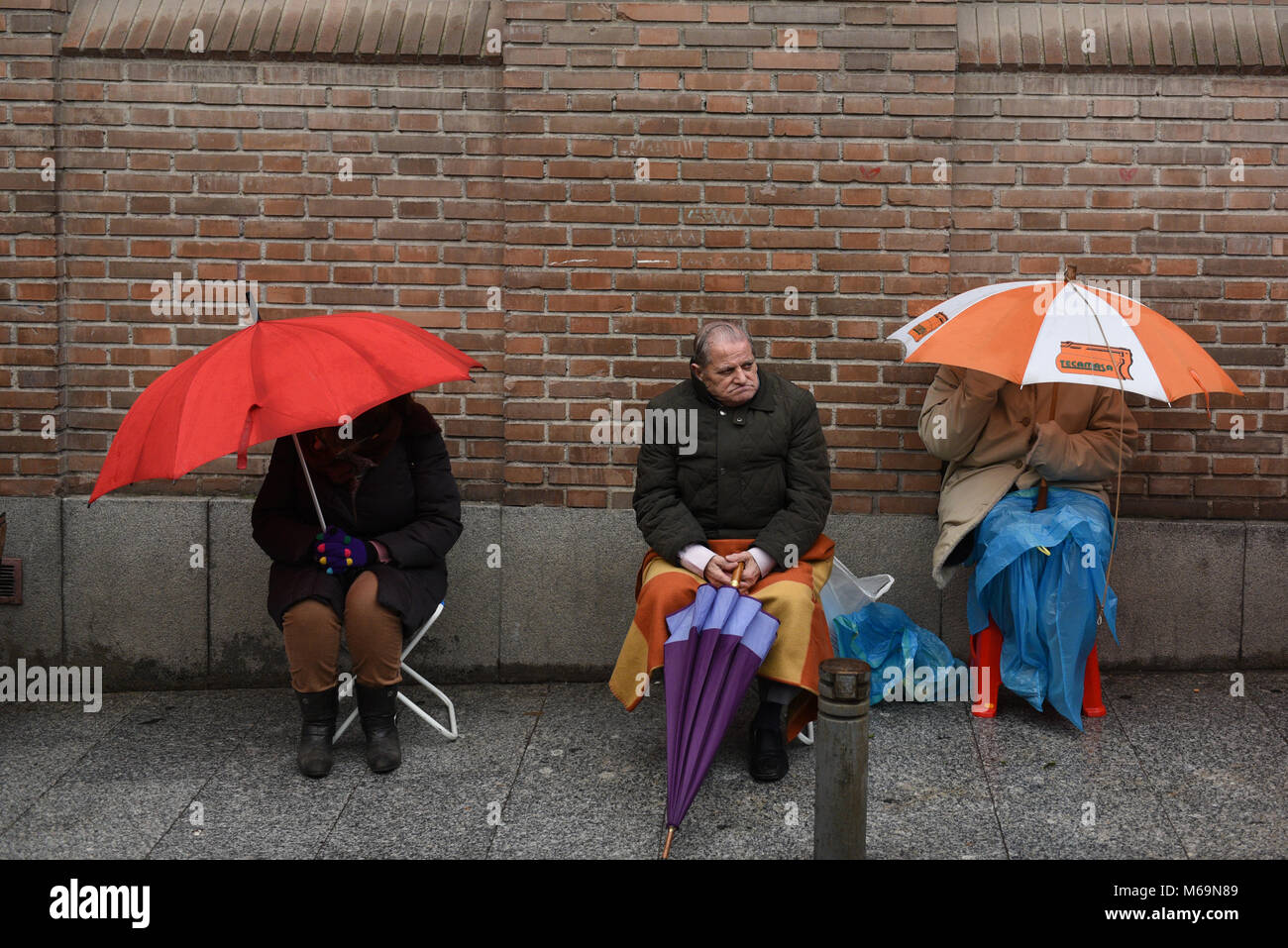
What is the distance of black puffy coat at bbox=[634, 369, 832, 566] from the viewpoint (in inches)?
179

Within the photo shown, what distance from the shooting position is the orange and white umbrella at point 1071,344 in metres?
4.14

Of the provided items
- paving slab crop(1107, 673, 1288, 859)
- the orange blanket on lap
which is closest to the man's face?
the orange blanket on lap

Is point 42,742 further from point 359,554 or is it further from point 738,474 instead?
point 738,474

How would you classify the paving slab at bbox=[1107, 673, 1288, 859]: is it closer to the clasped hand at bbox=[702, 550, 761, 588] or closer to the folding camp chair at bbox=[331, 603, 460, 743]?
the clasped hand at bbox=[702, 550, 761, 588]

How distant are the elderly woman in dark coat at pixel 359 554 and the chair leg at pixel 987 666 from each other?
210cm

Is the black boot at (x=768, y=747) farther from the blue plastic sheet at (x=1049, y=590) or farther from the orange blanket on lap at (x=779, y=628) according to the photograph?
the blue plastic sheet at (x=1049, y=590)

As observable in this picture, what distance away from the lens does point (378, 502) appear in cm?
456

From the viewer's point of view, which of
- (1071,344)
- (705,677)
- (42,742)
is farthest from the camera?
(42,742)

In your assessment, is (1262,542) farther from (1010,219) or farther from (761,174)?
(761,174)

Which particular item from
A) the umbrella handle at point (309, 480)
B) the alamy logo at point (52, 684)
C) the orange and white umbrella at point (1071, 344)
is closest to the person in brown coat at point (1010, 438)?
the orange and white umbrella at point (1071, 344)

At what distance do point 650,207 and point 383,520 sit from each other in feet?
5.85

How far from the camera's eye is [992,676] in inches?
193


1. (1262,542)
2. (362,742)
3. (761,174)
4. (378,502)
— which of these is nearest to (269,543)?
(378,502)

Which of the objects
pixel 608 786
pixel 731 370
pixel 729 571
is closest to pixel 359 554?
pixel 608 786
